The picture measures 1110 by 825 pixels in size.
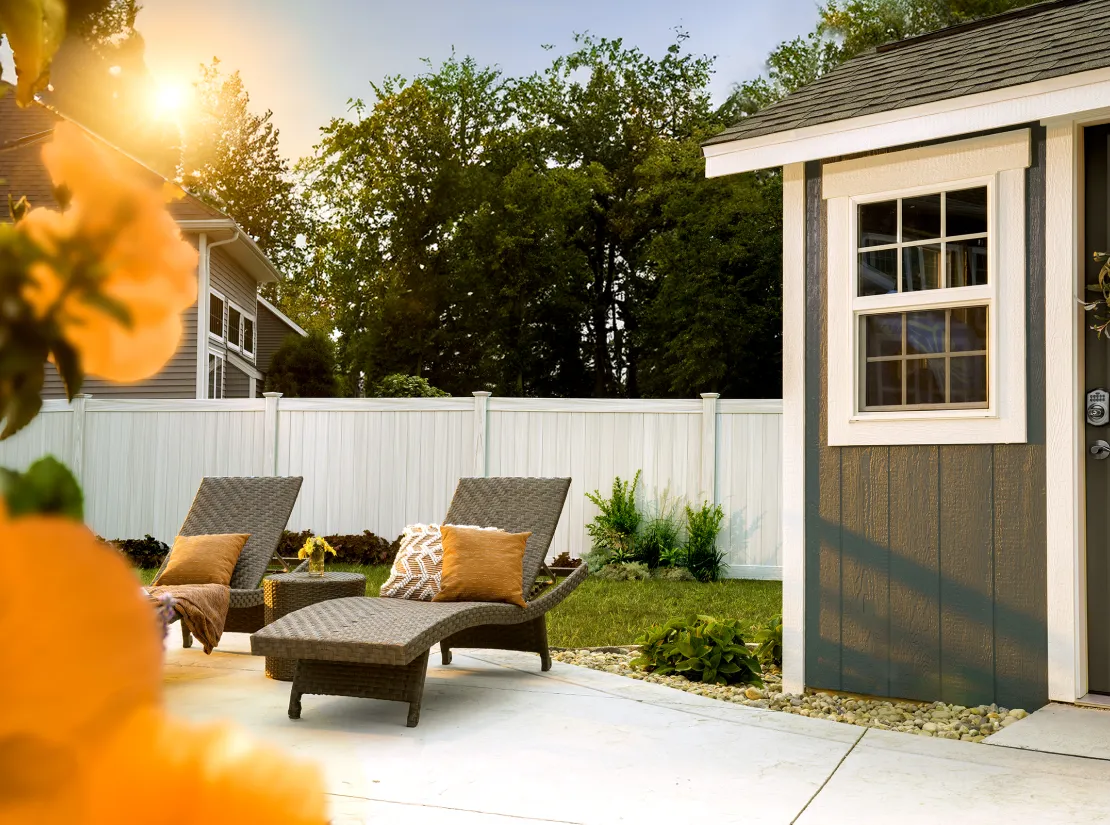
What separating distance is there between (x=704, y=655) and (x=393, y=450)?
20.8 ft

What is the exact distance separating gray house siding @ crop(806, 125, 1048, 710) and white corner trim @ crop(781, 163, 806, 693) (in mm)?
36

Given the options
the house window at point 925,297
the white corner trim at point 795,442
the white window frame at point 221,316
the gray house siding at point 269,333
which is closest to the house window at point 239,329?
the white window frame at point 221,316

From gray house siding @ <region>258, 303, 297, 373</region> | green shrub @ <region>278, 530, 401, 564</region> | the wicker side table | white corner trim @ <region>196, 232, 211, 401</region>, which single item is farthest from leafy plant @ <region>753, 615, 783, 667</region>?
gray house siding @ <region>258, 303, 297, 373</region>

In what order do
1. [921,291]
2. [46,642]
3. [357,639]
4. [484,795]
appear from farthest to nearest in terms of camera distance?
[921,291]
[357,639]
[484,795]
[46,642]

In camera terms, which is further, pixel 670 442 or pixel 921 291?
pixel 670 442

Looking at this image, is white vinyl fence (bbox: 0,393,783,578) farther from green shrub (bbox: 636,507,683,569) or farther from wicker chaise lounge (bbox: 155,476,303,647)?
wicker chaise lounge (bbox: 155,476,303,647)

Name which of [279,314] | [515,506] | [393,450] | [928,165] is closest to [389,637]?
[515,506]

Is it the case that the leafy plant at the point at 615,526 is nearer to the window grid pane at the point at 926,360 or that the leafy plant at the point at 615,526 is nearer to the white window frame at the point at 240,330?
the window grid pane at the point at 926,360

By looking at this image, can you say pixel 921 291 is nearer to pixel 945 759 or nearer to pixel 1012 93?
pixel 1012 93

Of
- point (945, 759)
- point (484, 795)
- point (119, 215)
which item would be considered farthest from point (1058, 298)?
point (119, 215)

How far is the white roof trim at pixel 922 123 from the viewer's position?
4324 millimetres

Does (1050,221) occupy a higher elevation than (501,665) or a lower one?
higher

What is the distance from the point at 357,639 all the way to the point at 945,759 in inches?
88.4

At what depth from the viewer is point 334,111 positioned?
2247 cm
